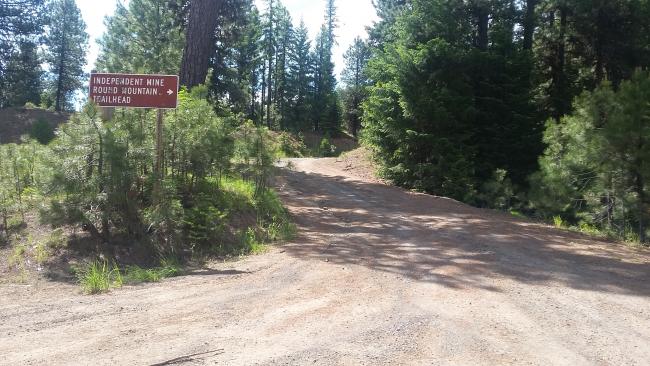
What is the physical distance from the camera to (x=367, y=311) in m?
5.60

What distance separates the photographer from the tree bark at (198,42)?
14.4m

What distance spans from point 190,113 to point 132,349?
20.0 feet

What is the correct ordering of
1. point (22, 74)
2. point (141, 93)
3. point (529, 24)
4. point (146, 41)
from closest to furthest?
point (141, 93)
point (529, 24)
point (146, 41)
point (22, 74)

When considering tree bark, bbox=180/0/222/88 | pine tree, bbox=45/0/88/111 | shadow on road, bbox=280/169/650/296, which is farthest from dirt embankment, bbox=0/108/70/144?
shadow on road, bbox=280/169/650/296

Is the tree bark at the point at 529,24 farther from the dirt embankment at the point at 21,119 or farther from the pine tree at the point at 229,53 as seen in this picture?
the dirt embankment at the point at 21,119

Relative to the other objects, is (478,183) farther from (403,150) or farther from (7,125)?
(7,125)

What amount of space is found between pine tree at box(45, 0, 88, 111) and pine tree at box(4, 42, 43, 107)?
2727 millimetres

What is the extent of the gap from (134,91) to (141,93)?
0.12 metres

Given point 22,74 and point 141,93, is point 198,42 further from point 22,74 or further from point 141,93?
point 22,74

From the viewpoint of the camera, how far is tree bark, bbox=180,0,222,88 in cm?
1441

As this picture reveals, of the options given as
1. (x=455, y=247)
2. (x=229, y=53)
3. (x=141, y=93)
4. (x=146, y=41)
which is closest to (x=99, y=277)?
(x=141, y=93)

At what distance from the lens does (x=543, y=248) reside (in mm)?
9430

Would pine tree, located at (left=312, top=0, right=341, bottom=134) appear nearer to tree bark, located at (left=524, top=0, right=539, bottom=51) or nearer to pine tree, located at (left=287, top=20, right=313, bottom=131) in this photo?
pine tree, located at (left=287, top=20, right=313, bottom=131)

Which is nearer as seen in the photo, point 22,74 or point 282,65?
point 22,74
